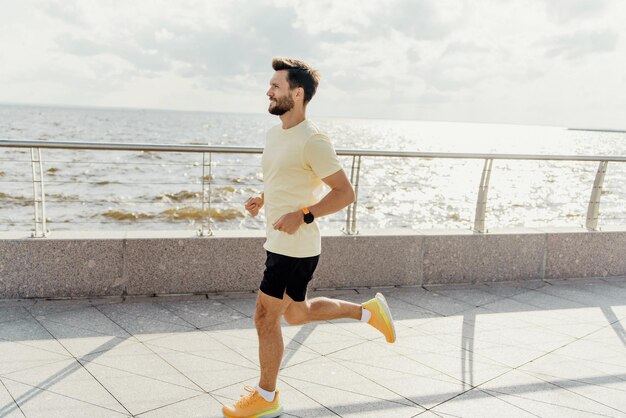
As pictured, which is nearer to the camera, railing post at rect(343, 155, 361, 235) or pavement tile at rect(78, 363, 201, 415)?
pavement tile at rect(78, 363, 201, 415)

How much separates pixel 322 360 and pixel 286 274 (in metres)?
1.20

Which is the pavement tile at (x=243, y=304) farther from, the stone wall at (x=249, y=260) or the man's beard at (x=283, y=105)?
the man's beard at (x=283, y=105)

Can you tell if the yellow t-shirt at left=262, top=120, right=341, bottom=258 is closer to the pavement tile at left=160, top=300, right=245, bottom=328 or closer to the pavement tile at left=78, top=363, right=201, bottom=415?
the pavement tile at left=78, top=363, right=201, bottom=415

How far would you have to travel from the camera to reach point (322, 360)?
4.20 meters

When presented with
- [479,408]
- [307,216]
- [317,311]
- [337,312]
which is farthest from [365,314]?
[307,216]

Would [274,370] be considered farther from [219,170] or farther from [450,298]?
[219,170]

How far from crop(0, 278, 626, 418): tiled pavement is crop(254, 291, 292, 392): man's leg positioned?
0.27 m

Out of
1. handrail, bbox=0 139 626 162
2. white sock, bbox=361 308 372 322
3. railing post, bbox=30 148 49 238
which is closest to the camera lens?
white sock, bbox=361 308 372 322

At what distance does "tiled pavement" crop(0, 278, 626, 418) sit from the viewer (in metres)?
3.54

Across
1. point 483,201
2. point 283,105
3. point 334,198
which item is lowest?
point 483,201

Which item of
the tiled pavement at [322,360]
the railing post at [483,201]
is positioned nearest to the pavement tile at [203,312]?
the tiled pavement at [322,360]

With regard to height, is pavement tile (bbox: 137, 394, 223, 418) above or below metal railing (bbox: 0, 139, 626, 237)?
below

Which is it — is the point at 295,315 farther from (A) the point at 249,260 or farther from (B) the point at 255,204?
(A) the point at 249,260

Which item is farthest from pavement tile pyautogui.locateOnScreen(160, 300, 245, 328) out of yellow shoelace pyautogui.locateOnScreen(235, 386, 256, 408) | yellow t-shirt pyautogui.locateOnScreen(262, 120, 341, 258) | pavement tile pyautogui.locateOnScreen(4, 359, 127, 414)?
yellow t-shirt pyautogui.locateOnScreen(262, 120, 341, 258)
